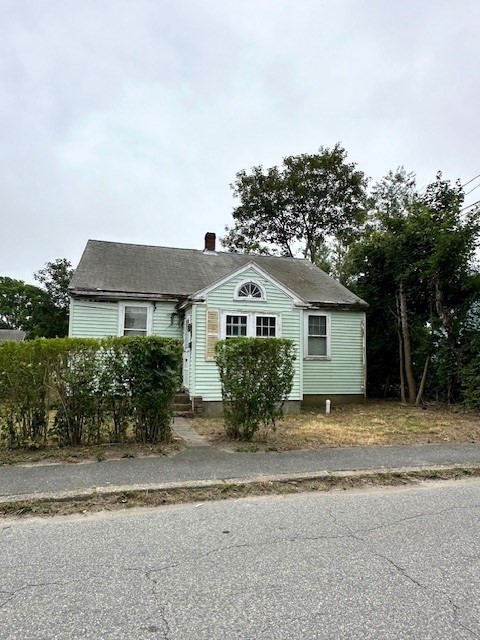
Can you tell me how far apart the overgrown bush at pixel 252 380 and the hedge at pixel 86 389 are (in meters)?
0.97

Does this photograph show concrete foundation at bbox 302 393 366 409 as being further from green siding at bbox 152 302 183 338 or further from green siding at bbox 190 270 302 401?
green siding at bbox 152 302 183 338

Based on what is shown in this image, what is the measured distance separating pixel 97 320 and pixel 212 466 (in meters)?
7.97

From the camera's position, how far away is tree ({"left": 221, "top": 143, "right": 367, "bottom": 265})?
90.9ft

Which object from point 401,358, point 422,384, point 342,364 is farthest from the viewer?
point 401,358

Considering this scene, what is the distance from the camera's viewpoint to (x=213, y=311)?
11461 mm

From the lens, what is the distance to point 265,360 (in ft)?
23.8

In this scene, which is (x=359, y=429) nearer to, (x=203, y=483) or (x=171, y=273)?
(x=203, y=483)

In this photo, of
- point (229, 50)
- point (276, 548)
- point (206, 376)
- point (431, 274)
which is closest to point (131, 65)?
point (229, 50)

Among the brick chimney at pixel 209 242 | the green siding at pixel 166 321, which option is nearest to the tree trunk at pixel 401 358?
the brick chimney at pixel 209 242

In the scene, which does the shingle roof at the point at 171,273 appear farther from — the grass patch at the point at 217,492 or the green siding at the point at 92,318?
the grass patch at the point at 217,492

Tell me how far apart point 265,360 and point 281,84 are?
10.3m

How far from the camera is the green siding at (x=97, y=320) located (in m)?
12.0

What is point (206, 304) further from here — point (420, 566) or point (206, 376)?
point (420, 566)

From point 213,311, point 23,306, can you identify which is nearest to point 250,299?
point 213,311
